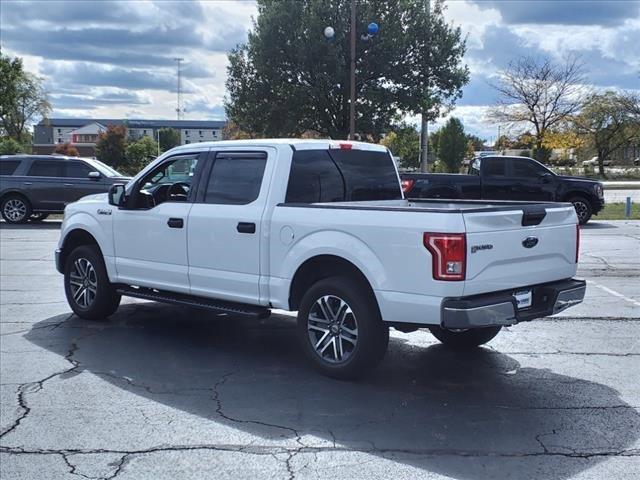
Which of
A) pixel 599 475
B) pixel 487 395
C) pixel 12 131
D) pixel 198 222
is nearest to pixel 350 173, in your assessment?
pixel 198 222

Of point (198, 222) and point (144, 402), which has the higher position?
point (198, 222)

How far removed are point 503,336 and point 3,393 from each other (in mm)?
4719

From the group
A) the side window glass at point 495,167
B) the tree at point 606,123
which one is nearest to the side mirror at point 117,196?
the side window glass at point 495,167

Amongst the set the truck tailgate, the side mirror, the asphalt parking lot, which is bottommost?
the asphalt parking lot

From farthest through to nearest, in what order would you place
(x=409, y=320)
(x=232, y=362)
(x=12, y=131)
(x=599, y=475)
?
(x=12, y=131) → (x=232, y=362) → (x=409, y=320) → (x=599, y=475)

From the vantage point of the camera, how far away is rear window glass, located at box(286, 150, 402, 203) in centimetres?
638

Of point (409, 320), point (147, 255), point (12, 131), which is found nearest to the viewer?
point (409, 320)

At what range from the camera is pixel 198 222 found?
6707mm

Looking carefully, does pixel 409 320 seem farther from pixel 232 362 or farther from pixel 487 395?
pixel 232 362

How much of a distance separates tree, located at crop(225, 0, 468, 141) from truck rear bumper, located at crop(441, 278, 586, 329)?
29.5 meters

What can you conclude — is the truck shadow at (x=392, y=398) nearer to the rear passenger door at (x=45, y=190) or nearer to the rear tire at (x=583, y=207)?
the rear passenger door at (x=45, y=190)

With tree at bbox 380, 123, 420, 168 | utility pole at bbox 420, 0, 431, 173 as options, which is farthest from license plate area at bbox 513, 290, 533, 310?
tree at bbox 380, 123, 420, 168

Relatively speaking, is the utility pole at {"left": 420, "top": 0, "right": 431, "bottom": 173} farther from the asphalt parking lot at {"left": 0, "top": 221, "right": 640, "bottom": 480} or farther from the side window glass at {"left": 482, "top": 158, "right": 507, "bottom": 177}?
the asphalt parking lot at {"left": 0, "top": 221, "right": 640, "bottom": 480}

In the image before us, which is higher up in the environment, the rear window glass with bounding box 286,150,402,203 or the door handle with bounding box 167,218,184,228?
the rear window glass with bounding box 286,150,402,203
